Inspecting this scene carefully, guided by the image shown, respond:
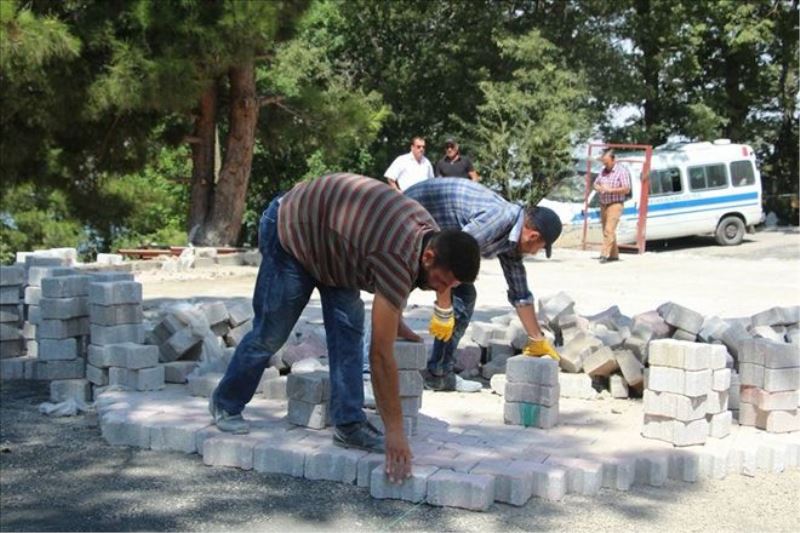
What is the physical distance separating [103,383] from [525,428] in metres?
2.60

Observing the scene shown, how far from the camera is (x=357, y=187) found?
4.06 m

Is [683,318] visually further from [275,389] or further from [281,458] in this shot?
[281,458]

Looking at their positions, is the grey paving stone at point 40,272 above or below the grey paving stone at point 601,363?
above

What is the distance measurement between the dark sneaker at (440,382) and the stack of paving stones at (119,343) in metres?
1.62

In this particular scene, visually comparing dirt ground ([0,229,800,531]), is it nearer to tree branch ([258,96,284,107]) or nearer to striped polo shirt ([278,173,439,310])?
striped polo shirt ([278,173,439,310])

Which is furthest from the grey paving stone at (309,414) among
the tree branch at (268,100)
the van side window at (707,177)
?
the van side window at (707,177)

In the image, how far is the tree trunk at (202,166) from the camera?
1582 cm

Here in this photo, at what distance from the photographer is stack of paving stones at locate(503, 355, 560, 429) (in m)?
4.98

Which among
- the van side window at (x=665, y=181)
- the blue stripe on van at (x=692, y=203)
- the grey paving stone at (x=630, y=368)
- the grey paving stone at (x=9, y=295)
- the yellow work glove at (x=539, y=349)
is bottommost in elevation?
the grey paving stone at (x=630, y=368)

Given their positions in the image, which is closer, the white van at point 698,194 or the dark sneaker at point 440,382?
the dark sneaker at point 440,382

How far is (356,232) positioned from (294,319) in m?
0.77

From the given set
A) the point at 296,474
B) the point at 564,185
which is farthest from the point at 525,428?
the point at 564,185

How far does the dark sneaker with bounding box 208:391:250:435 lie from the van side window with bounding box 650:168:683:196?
1469 cm

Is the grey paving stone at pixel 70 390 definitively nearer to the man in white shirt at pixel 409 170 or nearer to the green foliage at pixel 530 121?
the man in white shirt at pixel 409 170
